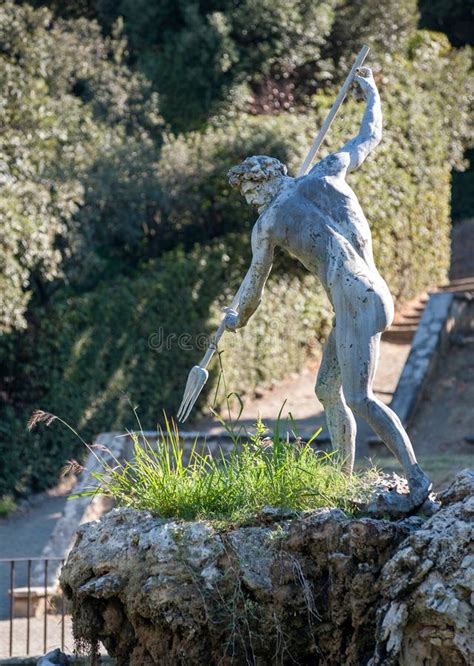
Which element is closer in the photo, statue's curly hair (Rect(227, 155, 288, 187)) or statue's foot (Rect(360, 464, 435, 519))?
statue's foot (Rect(360, 464, 435, 519))

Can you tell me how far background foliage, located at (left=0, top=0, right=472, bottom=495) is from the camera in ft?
53.9

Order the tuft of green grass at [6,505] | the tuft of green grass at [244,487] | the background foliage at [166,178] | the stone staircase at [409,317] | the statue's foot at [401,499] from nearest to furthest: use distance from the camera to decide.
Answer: the statue's foot at [401,499] → the tuft of green grass at [244,487] → the tuft of green grass at [6,505] → the background foliage at [166,178] → the stone staircase at [409,317]

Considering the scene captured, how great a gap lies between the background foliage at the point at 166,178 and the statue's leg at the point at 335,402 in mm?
8116

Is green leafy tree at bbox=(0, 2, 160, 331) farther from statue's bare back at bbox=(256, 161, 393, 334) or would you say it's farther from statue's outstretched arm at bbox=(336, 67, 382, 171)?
statue's bare back at bbox=(256, 161, 393, 334)

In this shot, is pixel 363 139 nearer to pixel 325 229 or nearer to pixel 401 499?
pixel 325 229

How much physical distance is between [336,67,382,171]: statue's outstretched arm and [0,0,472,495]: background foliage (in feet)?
25.5

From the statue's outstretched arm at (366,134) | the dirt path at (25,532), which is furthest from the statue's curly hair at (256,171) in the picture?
the dirt path at (25,532)

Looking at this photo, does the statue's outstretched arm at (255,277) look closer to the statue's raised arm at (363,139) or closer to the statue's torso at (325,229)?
the statue's torso at (325,229)

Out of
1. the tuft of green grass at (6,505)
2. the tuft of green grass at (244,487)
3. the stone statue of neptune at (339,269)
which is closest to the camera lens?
the tuft of green grass at (244,487)

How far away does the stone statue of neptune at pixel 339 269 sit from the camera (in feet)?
24.5

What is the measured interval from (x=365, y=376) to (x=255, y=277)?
3.20 ft

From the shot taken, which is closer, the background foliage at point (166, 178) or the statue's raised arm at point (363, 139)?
the statue's raised arm at point (363, 139)

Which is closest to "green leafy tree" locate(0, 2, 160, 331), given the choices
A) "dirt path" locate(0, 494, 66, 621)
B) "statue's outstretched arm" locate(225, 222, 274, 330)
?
"dirt path" locate(0, 494, 66, 621)

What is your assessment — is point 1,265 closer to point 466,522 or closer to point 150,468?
point 150,468
